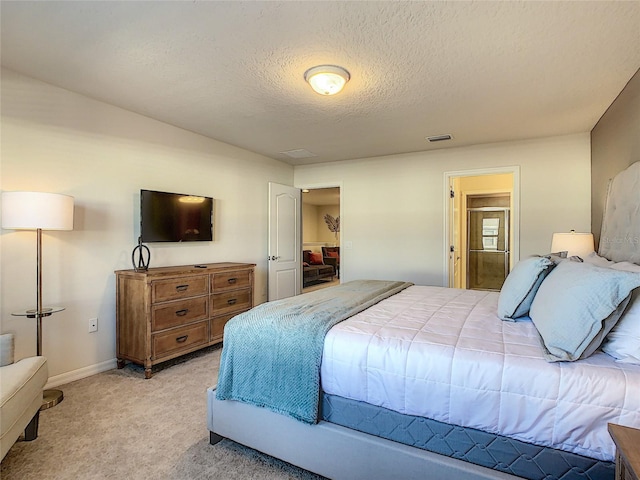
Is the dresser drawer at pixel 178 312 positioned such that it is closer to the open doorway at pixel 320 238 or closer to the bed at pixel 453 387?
the bed at pixel 453 387

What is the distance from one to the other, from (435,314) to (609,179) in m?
2.33

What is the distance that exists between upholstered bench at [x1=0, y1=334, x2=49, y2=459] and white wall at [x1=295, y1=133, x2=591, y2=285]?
3.84 meters

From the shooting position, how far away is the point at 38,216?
2.28 m

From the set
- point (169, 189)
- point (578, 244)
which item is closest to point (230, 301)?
point (169, 189)

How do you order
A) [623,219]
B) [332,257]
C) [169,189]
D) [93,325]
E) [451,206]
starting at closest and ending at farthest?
[623,219] → [93,325] → [169,189] → [451,206] → [332,257]

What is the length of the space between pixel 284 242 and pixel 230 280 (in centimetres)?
160

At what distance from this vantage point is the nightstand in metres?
0.90

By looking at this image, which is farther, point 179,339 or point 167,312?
point 179,339

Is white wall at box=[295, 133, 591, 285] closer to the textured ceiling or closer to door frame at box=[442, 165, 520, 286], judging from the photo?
door frame at box=[442, 165, 520, 286]

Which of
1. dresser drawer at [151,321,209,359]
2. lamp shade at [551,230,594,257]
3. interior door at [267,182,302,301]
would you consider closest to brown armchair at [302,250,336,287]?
interior door at [267,182,302,301]

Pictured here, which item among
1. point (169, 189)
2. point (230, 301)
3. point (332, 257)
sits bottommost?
point (230, 301)

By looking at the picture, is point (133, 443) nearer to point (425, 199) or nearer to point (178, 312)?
point (178, 312)

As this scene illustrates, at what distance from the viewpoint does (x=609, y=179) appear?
9.91 feet

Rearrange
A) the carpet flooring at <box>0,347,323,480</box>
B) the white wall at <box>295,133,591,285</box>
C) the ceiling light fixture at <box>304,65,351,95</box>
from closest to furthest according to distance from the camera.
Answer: the carpet flooring at <box>0,347,323,480</box> < the ceiling light fixture at <box>304,65,351,95</box> < the white wall at <box>295,133,591,285</box>
